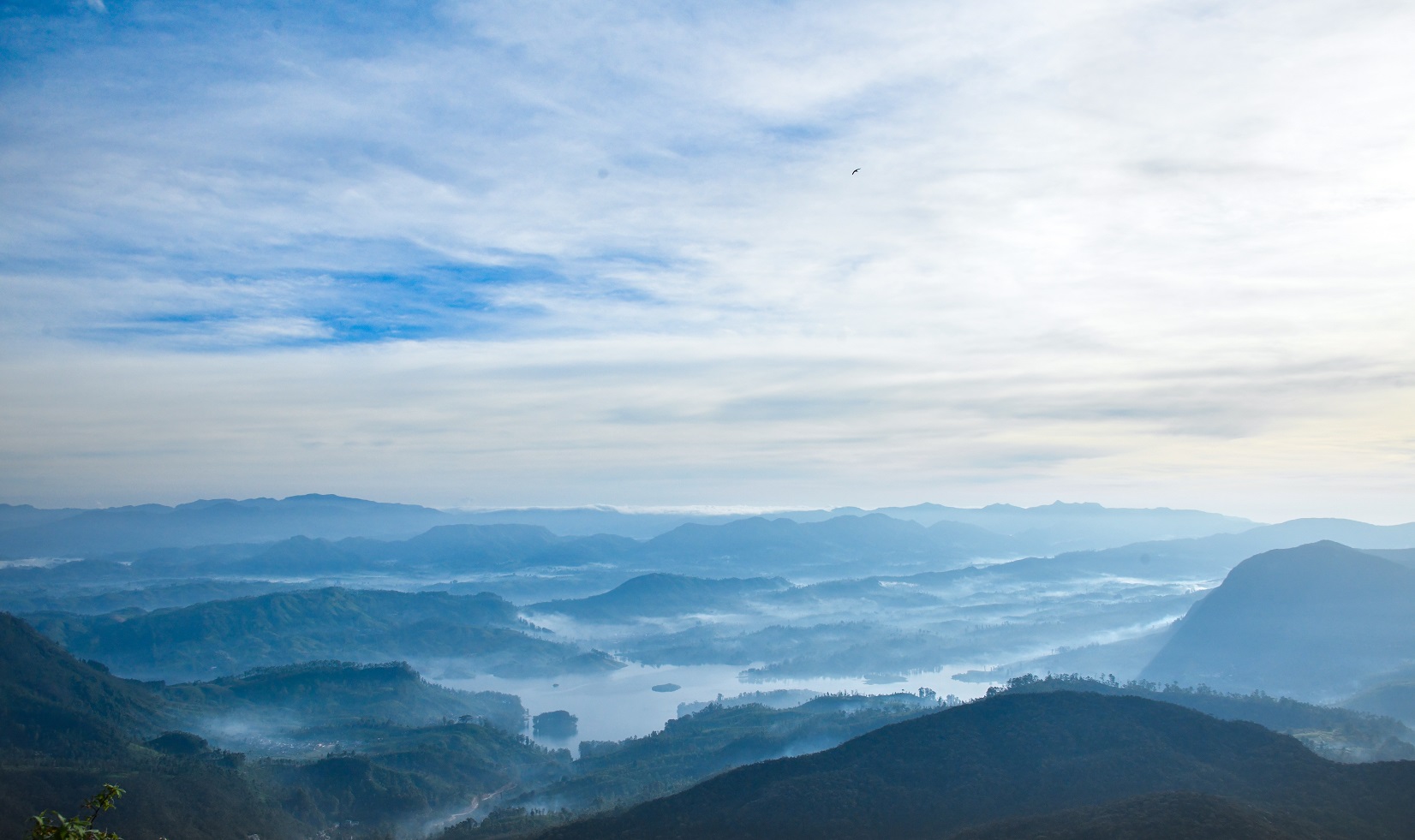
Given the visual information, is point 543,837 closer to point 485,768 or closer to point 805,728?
point 805,728

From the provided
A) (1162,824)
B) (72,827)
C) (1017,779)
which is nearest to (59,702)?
(1017,779)

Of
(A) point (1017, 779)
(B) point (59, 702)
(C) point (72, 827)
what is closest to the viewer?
(C) point (72, 827)

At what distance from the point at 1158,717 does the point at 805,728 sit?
2636 inches

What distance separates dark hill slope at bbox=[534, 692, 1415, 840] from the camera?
64688mm

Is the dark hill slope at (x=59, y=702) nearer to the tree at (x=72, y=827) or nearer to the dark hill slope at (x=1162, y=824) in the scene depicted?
the dark hill slope at (x=1162, y=824)

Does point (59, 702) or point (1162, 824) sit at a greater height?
point (1162, 824)

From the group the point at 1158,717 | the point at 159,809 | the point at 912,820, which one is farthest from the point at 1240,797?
the point at 159,809

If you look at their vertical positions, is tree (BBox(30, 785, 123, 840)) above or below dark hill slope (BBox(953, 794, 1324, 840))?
above

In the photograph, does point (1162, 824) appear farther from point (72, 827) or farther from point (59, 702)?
point (59, 702)

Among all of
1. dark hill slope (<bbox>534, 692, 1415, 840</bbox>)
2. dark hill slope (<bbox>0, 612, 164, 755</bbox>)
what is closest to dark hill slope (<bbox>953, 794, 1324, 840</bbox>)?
dark hill slope (<bbox>534, 692, 1415, 840</bbox>)

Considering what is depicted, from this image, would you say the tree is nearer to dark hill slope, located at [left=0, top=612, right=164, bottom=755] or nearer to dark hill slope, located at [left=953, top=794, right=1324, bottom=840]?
dark hill slope, located at [left=953, top=794, right=1324, bottom=840]

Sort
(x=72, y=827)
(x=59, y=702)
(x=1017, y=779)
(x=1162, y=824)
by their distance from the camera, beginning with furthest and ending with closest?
(x=59, y=702) < (x=1017, y=779) < (x=1162, y=824) < (x=72, y=827)

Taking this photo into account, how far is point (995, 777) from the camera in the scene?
73.4 metres

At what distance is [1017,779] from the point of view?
→ 7294cm
